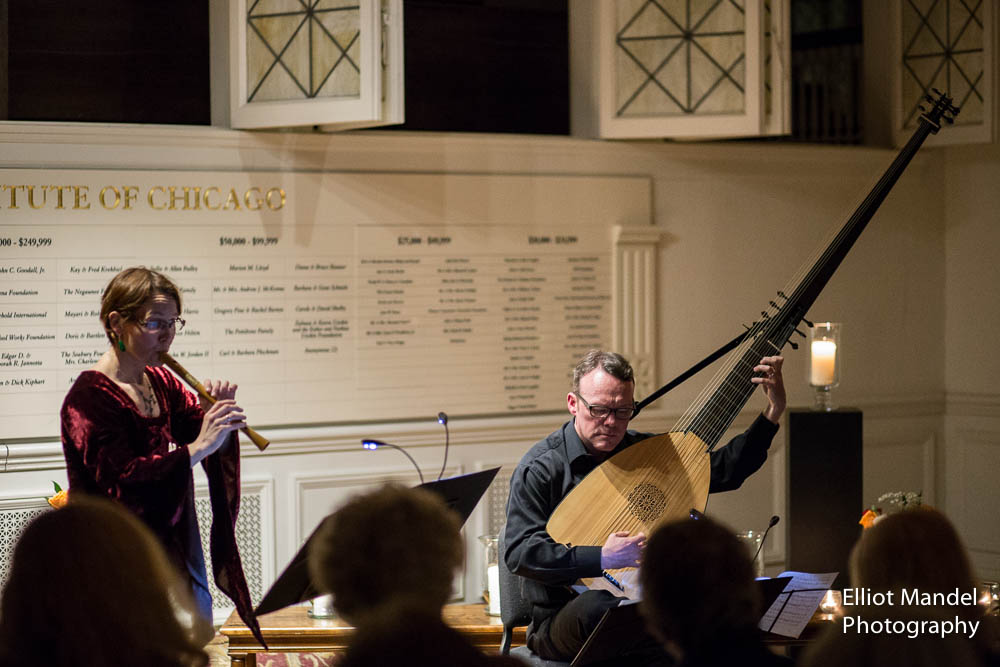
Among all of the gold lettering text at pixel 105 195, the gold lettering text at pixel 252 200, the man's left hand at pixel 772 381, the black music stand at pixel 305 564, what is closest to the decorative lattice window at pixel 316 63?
the gold lettering text at pixel 252 200

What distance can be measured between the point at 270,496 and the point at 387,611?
146 inches

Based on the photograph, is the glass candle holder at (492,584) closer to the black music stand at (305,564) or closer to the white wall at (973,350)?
the black music stand at (305,564)

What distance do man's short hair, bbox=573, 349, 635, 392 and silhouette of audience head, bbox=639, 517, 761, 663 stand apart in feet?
5.40

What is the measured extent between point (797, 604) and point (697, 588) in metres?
1.70

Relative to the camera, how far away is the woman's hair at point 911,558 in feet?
6.31

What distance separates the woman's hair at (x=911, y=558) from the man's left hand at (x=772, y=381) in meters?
1.84

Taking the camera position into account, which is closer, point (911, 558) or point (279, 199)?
point (911, 558)

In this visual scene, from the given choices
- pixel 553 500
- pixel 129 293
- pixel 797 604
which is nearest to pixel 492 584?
pixel 553 500

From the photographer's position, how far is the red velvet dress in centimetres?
355

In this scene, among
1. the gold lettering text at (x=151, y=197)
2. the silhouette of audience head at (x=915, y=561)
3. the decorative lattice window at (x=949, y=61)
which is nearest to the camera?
the silhouette of audience head at (x=915, y=561)

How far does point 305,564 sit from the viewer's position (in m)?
2.86

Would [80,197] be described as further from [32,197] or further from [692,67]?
[692,67]

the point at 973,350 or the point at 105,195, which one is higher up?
the point at 105,195

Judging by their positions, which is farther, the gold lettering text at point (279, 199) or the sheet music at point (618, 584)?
the gold lettering text at point (279, 199)
